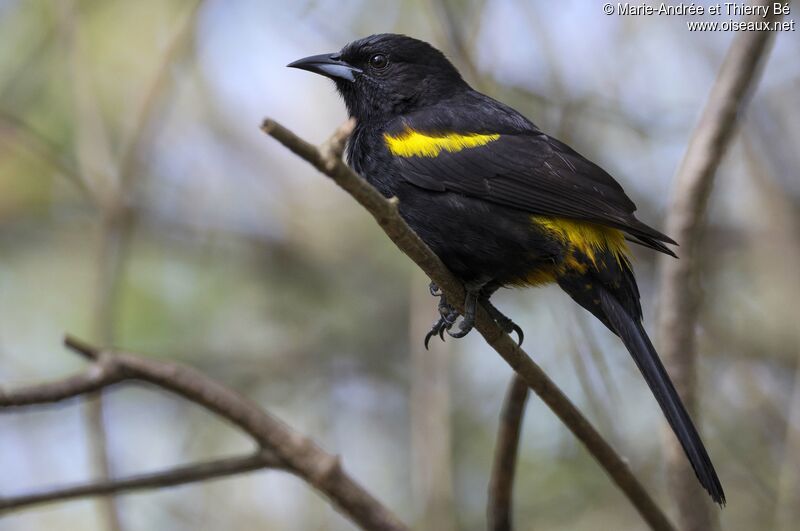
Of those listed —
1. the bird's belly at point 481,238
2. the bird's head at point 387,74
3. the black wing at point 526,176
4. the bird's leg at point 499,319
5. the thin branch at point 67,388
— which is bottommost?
the thin branch at point 67,388

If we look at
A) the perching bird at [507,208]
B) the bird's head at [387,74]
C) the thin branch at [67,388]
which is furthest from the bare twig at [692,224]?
the thin branch at [67,388]

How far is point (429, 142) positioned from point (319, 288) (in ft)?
9.31

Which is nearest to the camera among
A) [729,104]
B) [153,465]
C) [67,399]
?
[67,399]

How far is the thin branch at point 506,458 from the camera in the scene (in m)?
2.84

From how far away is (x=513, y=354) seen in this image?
8.17ft

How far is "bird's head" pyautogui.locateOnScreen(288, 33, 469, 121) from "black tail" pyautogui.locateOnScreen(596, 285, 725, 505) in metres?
1.14

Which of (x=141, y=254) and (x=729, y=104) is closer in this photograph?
(x=729, y=104)

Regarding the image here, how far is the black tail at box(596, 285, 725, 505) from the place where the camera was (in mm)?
2354

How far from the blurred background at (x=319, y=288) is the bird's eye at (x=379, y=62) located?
0.35 m

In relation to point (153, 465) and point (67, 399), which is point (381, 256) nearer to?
point (153, 465)

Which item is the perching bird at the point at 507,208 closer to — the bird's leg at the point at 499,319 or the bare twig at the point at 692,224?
the bird's leg at the point at 499,319

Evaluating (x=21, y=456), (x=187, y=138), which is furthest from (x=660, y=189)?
(x=21, y=456)

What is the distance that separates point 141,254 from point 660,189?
3.20 meters

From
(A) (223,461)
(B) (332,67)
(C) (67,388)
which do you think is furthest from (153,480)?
(B) (332,67)
